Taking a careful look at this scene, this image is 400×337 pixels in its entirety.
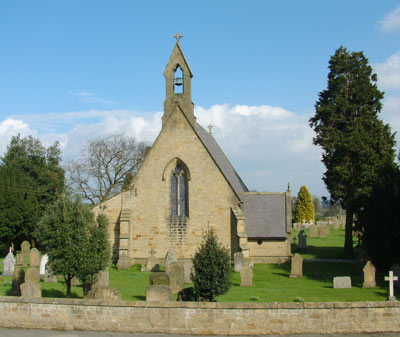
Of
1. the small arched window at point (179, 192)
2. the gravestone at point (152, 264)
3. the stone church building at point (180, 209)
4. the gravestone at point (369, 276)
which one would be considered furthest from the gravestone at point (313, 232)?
the gravestone at point (369, 276)

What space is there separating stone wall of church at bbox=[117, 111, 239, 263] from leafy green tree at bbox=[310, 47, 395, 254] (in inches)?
306

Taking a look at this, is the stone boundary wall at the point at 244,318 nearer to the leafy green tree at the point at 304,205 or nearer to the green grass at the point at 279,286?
the green grass at the point at 279,286

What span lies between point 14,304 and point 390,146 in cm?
A: 2448

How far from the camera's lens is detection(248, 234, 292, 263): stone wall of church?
28.2 m

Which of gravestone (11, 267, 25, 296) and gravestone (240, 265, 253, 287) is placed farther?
gravestone (240, 265, 253, 287)

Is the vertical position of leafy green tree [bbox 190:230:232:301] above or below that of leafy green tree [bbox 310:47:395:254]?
below

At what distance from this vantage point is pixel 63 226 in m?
16.4

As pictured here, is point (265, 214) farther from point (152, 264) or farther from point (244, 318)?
point (244, 318)

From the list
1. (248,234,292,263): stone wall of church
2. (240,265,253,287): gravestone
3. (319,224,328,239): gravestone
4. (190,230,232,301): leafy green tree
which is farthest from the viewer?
(319,224,328,239): gravestone

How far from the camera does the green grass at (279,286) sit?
57.8ft

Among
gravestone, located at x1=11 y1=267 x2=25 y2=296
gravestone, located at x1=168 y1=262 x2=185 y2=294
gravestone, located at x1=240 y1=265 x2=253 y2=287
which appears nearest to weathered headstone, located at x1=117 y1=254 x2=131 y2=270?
gravestone, located at x1=168 y1=262 x2=185 y2=294

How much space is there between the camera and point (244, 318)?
506 inches

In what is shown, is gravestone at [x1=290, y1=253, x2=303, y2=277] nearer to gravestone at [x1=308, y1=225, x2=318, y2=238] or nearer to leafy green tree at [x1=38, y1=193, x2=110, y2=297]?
leafy green tree at [x1=38, y1=193, x2=110, y2=297]

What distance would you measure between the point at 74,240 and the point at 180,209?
11757 millimetres
